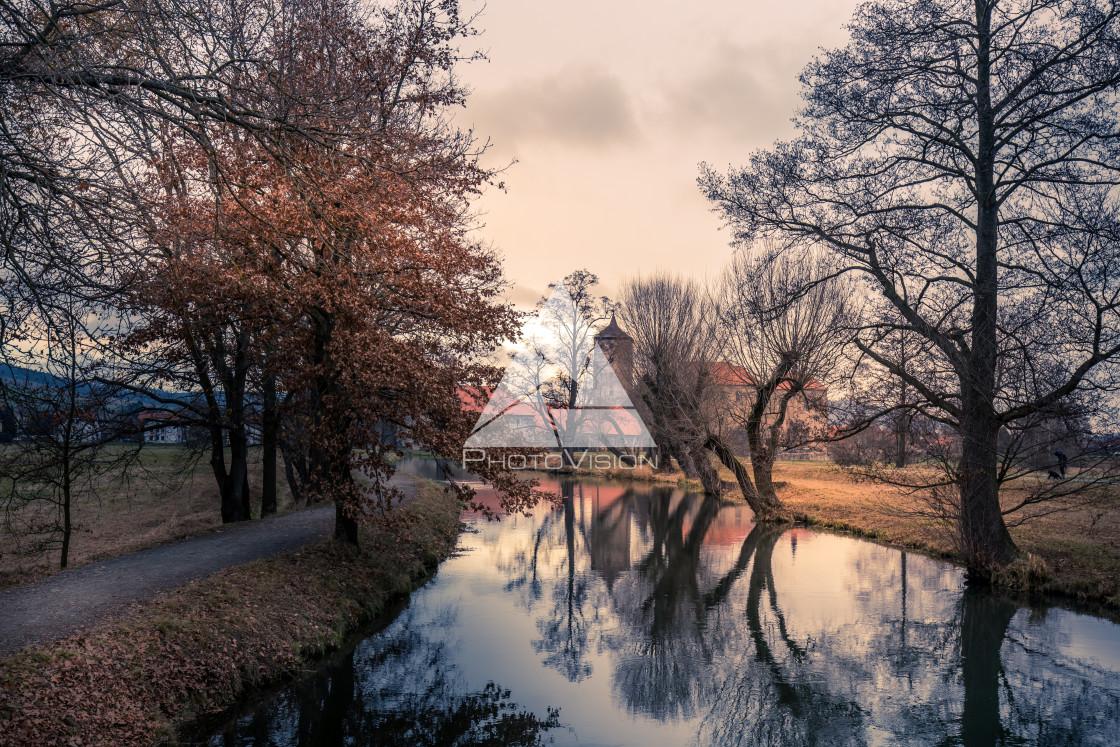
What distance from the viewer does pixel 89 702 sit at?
242 inches

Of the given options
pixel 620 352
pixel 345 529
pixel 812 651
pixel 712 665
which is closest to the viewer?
pixel 712 665

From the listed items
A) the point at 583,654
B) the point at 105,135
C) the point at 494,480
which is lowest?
the point at 583,654

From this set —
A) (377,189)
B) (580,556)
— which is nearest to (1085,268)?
(377,189)

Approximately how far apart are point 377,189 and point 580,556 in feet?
37.1

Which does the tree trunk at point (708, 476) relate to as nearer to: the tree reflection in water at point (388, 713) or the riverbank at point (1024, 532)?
the riverbank at point (1024, 532)

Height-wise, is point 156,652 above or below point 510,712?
above

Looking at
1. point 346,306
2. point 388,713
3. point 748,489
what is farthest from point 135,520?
point 748,489

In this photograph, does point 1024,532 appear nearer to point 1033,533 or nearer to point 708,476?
point 1033,533

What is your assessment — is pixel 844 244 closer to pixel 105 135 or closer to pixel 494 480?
pixel 494 480

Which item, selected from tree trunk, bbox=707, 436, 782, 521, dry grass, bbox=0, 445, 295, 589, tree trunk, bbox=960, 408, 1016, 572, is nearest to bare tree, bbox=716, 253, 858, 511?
tree trunk, bbox=707, 436, 782, 521

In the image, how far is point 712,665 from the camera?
31.7ft

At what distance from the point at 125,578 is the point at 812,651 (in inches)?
374

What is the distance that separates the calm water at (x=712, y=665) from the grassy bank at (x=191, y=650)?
1.57ft

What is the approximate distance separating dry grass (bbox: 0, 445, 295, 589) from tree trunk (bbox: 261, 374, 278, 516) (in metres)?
1.21
